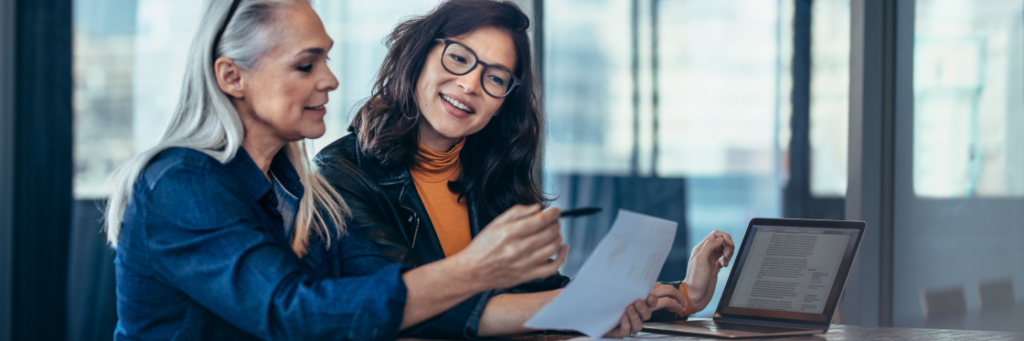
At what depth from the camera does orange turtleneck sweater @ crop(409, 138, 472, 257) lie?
150cm

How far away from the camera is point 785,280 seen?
1.30m

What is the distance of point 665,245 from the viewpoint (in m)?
0.98

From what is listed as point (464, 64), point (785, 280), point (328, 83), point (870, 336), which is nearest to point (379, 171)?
point (464, 64)

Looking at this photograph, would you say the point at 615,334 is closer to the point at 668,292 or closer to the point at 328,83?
the point at 668,292

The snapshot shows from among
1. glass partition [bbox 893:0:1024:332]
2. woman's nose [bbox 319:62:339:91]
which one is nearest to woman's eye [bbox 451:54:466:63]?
woman's nose [bbox 319:62:339:91]

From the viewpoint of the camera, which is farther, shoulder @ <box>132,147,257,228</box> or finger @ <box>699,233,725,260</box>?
finger @ <box>699,233,725,260</box>

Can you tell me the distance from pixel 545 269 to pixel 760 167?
2739mm

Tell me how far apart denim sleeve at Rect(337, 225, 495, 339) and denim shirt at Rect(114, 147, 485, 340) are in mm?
233

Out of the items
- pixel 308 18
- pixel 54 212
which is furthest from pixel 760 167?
pixel 54 212

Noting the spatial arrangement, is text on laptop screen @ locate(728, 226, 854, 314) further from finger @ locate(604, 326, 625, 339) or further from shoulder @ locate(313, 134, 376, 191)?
shoulder @ locate(313, 134, 376, 191)

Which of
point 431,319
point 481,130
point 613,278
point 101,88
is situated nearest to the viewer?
point 613,278

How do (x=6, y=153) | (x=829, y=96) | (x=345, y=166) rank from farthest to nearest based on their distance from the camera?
(x=829, y=96), (x=6, y=153), (x=345, y=166)

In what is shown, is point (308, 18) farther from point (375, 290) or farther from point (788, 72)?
point (788, 72)

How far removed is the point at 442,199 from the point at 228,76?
2.13 ft
